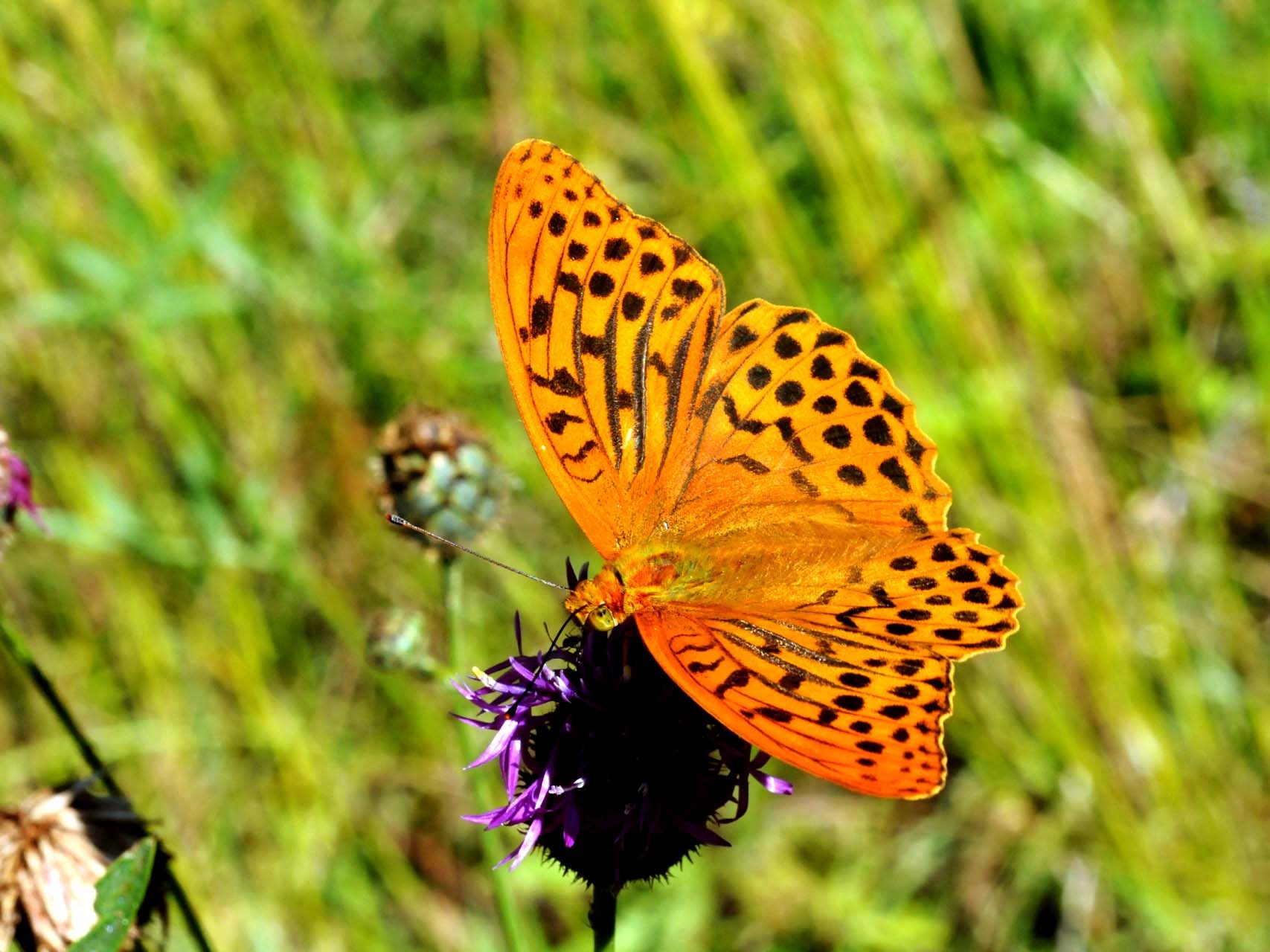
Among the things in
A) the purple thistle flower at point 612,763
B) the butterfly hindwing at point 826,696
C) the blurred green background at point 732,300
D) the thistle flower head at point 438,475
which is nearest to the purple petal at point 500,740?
the purple thistle flower at point 612,763

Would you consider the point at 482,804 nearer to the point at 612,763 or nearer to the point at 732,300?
the point at 612,763

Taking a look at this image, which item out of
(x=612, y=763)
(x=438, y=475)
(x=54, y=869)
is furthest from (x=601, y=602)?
(x=438, y=475)

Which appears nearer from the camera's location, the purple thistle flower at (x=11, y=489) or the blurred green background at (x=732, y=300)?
the purple thistle flower at (x=11, y=489)

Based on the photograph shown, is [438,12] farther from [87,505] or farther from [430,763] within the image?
[430,763]

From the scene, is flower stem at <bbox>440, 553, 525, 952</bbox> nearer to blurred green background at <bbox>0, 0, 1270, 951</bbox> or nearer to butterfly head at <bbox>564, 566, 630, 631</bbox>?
butterfly head at <bbox>564, 566, 630, 631</bbox>

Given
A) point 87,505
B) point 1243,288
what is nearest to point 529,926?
point 87,505

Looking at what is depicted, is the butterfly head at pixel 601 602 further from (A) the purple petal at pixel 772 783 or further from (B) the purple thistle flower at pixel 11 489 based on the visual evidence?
(B) the purple thistle flower at pixel 11 489

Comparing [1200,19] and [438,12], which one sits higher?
[438,12]

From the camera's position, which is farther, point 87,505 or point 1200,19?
point 1200,19
